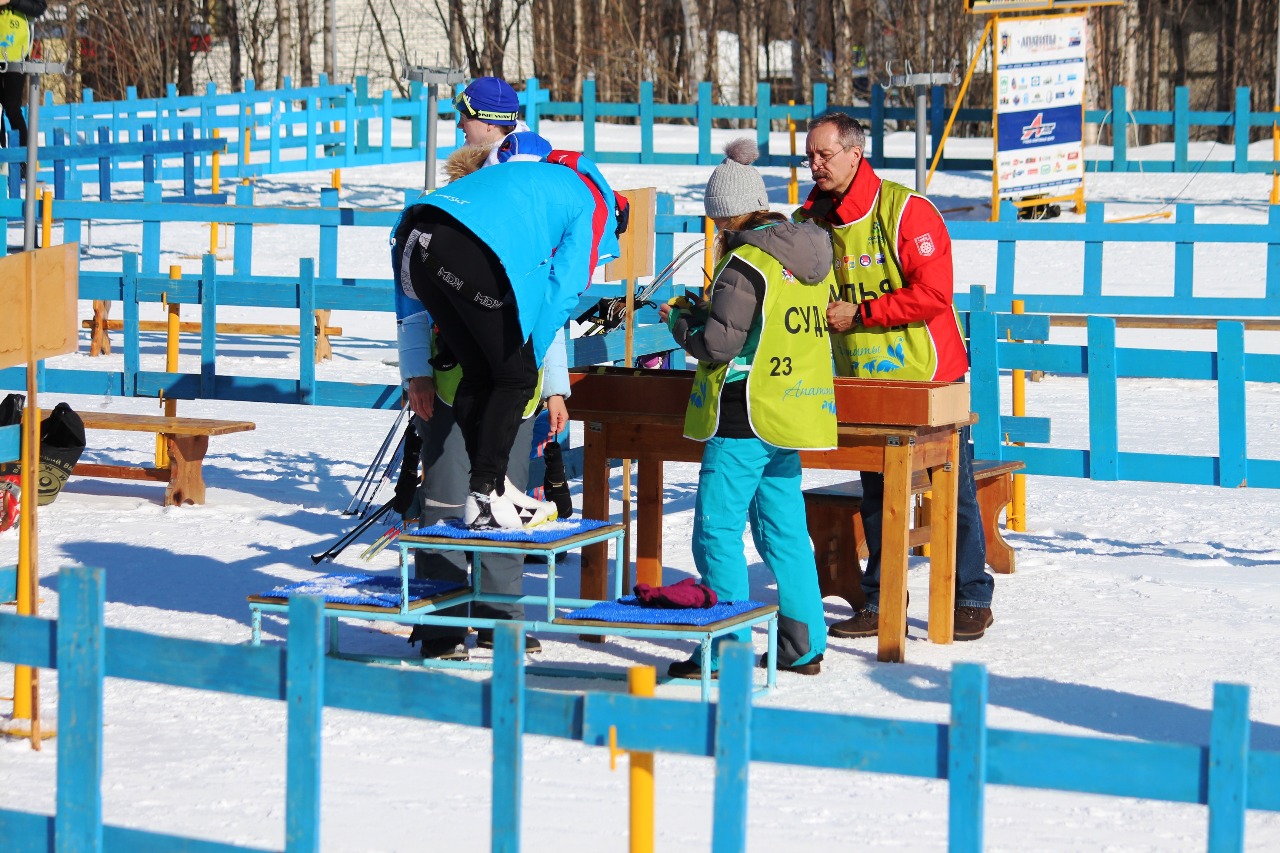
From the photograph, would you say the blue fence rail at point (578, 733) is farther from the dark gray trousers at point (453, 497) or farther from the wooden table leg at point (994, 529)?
the wooden table leg at point (994, 529)

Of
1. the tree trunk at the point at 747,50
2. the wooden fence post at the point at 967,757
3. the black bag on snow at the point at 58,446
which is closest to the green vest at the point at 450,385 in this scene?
the black bag on snow at the point at 58,446

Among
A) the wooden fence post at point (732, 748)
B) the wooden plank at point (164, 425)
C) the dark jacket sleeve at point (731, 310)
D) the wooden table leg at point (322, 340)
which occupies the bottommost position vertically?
the wooden fence post at point (732, 748)

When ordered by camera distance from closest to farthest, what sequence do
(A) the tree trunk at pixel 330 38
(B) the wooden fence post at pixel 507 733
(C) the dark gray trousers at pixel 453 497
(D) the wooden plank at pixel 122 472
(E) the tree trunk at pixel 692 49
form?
(B) the wooden fence post at pixel 507 733
(C) the dark gray trousers at pixel 453 497
(D) the wooden plank at pixel 122 472
(A) the tree trunk at pixel 330 38
(E) the tree trunk at pixel 692 49

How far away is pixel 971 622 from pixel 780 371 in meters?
1.42

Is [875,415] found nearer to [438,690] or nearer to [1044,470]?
[1044,470]

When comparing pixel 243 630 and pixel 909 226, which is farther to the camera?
pixel 243 630

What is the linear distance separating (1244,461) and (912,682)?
258 centimetres

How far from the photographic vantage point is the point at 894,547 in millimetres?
6098

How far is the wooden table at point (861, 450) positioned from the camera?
6.00 meters

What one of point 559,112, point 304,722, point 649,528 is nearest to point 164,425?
point 649,528

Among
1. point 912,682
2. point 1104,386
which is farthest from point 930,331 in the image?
point 1104,386

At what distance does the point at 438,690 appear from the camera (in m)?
3.31

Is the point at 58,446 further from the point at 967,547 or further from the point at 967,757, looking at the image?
the point at 967,757

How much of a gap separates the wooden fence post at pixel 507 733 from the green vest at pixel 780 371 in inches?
98.7
